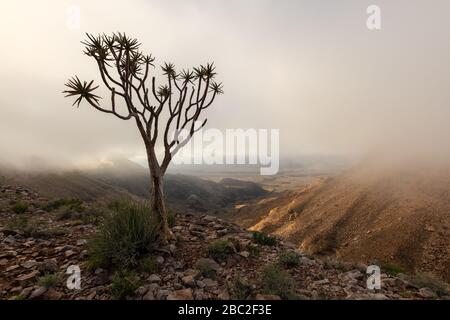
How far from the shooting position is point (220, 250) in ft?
24.4

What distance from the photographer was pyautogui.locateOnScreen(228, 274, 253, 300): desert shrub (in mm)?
5465

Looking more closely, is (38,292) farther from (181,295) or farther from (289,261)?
(289,261)

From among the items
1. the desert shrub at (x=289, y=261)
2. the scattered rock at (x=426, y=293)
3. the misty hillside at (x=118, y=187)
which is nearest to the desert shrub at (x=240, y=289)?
the desert shrub at (x=289, y=261)

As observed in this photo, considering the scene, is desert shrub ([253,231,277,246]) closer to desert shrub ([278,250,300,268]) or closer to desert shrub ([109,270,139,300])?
desert shrub ([278,250,300,268])

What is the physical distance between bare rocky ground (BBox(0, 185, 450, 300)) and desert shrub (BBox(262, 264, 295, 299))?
97mm

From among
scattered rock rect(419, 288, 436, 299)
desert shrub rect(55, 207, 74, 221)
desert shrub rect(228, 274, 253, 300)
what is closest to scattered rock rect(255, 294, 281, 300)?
desert shrub rect(228, 274, 253, 300)

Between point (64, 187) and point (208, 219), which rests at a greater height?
point (208, 219)

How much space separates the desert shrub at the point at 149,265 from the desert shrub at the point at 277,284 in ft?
9.03

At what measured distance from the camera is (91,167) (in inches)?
4550

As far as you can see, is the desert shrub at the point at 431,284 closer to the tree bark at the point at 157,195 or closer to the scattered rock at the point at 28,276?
the tree bark at the point at 157,195

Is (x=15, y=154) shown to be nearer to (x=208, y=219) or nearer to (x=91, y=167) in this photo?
(x=91, y=167)
